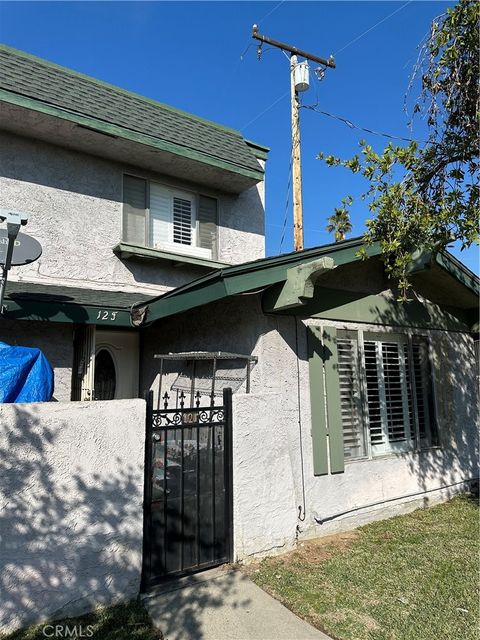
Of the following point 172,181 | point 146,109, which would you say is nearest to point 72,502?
point 172,181

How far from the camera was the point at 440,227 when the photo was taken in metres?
5.25

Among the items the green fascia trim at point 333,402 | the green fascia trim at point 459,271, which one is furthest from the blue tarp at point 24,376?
the green fascia trim at point 459,271

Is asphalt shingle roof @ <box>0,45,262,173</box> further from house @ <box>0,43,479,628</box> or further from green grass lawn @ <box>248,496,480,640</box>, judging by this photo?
green grass lawn @ <box>248,496,480,640</box>

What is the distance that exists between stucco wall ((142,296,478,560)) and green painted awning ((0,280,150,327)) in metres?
1.12

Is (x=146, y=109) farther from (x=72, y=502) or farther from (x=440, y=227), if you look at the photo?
(x=72, y=502)

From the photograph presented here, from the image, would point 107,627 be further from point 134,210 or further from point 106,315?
point 134,210

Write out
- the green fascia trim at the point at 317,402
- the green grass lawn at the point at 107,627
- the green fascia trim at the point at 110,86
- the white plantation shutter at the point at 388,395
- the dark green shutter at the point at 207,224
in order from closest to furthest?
the green grass lawn at the point at 107,627 < the green fascia trim at the point at 317,402 < the white plantation shutter at the point at 388,395 < the green fascia trim at the point at 110,86 < the dark green shutter at the point at 207,224

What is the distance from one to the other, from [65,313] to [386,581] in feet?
15.5

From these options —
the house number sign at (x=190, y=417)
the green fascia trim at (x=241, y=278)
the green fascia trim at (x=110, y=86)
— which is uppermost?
the green fascia trim at (x=110, y=86)

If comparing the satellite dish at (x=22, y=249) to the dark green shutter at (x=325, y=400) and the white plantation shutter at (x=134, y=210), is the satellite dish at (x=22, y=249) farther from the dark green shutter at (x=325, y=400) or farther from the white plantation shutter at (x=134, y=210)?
the dark green shutter at (x=325, y=400)

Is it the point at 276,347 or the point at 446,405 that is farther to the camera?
the point at 446,405

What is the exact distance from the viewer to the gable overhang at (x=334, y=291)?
4.88 meters

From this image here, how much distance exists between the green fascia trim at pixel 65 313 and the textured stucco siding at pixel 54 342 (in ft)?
3.61

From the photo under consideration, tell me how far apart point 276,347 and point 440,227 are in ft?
7.99
